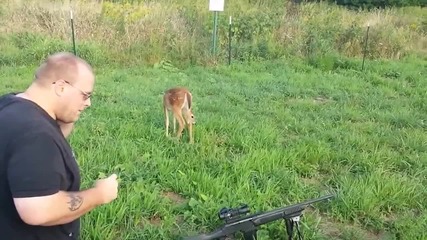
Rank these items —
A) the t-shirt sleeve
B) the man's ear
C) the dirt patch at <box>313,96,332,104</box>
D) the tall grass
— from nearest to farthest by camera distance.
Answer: the t-shirt sleeve → the man's ear → the dirt patch at <box>313,96,332,104</box> → the tall grass

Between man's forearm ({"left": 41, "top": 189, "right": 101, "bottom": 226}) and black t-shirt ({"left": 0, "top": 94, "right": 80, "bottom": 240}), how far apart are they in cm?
5

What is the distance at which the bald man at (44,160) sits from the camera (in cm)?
173

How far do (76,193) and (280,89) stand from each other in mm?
7098

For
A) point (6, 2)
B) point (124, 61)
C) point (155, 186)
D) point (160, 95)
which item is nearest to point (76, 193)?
point (155, 186)

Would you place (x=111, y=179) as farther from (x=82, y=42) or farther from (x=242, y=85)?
(x=82, y=42)

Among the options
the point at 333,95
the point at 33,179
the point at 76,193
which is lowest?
the point at 333,95

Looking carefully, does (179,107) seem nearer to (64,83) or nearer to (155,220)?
(155,220)

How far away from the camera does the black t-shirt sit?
172cm

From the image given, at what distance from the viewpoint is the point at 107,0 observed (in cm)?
1527

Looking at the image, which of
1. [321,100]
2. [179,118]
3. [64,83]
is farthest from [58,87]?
[321,100]

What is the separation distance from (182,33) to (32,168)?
10761 millimetres

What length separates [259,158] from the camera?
4793 mm

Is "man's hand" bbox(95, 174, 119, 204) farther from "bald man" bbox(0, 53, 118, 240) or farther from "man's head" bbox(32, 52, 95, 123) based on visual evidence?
"man's head" bbox(32, 52, 95, 123)

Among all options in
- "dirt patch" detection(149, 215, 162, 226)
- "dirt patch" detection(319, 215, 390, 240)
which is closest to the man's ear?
"dirt patch" detection(149, 215, 162, 226)
